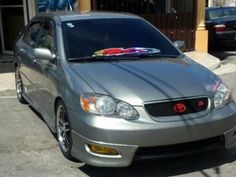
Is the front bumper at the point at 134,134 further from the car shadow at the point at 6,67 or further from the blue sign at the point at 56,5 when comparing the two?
the blue sign at the point at 56,5

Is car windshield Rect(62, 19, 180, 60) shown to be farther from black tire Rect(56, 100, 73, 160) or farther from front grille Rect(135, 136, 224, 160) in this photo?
front grille Rect(135, 136, 224, 160)

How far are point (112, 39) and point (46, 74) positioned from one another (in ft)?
2.93

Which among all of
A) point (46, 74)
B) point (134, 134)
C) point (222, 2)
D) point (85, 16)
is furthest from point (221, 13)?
point (222, 2)

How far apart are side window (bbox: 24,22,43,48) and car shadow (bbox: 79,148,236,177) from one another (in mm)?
2442

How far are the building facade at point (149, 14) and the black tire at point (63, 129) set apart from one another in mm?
6888

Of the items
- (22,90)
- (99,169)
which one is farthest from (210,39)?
(99,169)

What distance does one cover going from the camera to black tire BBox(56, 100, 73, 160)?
504 centimetres

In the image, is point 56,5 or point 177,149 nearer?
point 177,149

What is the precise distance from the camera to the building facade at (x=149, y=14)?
496 inches

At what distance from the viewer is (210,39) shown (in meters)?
16.0

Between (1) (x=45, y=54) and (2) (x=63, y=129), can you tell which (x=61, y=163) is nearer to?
(2) (x=63, y=129)

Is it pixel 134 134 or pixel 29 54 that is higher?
pixel 29 54

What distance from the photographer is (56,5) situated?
11.9 metres

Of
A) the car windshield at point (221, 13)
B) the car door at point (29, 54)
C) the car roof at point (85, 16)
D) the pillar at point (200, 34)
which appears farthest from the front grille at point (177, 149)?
the car windshield at point (221, 13)
